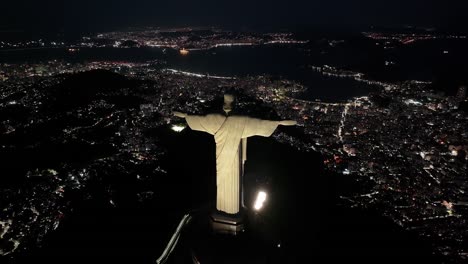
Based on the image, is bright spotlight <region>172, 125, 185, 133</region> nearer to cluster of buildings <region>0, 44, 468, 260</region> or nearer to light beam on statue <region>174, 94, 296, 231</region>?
cluster of buildings <region>0, 44, 468, 260</region>

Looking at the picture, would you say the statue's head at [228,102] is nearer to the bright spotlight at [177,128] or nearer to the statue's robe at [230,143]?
the statue's robe at [230,143]

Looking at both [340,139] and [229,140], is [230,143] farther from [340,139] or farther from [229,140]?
[340,139]

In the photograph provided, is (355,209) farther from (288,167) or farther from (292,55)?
(292,55)

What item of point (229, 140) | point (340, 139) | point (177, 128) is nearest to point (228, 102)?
point (229, 140)

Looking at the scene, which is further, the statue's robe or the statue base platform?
the statue base platform

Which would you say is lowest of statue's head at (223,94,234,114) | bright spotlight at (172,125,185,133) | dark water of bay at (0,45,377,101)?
dark water of bay at (0,45,377,101)

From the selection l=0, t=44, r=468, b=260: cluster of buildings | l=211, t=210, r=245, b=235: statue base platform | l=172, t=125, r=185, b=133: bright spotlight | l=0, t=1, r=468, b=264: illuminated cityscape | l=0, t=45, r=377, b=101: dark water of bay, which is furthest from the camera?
l=0, t=45, r=377, b=101: dark water of bay

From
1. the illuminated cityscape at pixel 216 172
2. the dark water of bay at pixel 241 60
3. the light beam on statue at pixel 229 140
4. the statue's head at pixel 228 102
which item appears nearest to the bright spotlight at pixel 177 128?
the illuminated cityscape at pixel 216 172

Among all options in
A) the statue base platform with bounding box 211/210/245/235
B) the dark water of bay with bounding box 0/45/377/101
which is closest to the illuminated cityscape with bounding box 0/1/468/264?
the statue base platform with bounding box 211/210/245/235
